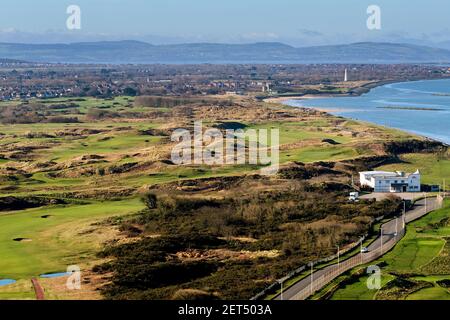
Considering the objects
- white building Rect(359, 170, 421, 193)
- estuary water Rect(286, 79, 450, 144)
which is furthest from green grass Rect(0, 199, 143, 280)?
estuary water Rect(286, 79, 450, 144)

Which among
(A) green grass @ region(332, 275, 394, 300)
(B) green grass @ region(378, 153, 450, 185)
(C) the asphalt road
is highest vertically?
(A) green grass @ region(332, 275, 394, 300)

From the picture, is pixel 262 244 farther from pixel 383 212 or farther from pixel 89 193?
pixel 89 193

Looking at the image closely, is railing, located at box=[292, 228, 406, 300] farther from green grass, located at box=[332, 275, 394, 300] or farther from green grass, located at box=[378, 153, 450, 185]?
green grass, located at box=[378, 153, 450, 185]

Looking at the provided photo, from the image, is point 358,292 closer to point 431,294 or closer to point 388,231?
point 431,294

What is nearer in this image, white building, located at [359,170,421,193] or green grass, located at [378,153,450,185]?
white building, located at [359,170,421,193]

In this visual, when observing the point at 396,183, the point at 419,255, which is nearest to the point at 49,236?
the point at 419,255

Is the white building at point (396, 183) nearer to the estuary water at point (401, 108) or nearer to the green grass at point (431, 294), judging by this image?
the green grass at point (431, 294)

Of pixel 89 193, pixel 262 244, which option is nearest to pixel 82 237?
pixel 262 244
